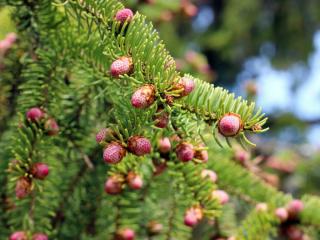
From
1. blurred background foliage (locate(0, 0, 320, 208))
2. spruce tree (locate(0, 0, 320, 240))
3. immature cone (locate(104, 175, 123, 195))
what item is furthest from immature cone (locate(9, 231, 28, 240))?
blurred background foliage (locate(0, 0, 320, 208))

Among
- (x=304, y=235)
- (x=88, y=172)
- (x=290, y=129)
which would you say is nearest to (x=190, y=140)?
(x=88, y=172)

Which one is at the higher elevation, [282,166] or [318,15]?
[318,15]

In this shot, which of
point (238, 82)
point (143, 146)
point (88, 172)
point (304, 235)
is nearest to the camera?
point (143, 146)

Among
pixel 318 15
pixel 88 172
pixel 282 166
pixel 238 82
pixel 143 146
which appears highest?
pixel 238 82

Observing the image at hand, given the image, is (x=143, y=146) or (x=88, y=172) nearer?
(x=143, y=146)

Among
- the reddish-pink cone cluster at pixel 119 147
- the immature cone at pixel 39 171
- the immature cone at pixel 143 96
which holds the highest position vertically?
the immature cone at pixel 39 171

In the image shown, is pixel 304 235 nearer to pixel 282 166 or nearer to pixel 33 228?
pixel 33 228

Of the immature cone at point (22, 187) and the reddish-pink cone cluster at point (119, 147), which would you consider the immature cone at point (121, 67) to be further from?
the immature cone at point (22, 187)

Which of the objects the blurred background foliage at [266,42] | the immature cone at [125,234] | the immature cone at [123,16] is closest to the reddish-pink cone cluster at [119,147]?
the immature cone at [123,16]
